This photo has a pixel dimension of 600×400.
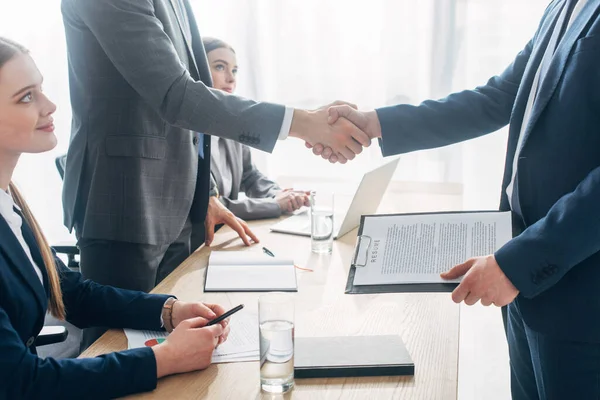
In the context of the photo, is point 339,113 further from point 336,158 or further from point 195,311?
point 195,311

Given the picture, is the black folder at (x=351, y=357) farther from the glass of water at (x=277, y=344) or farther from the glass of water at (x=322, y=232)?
the glass of water at (x=322, y=232)

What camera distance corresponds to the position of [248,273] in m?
1.63

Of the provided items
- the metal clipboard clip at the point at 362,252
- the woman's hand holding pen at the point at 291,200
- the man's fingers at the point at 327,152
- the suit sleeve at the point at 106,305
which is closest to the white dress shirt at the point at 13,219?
the suit sleeve at the point at 106,305

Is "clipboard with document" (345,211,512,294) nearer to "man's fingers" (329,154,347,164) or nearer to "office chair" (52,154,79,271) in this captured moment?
"man's fingers" (329,154,347,164)

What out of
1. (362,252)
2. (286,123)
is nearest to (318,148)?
(286,123)

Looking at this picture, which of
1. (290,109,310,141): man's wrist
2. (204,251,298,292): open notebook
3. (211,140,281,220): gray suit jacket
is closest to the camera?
(204,251,298,292): open notebook

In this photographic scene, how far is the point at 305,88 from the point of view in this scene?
3150 millimetres

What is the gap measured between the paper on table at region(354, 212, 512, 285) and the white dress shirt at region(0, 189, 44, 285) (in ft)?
2.14

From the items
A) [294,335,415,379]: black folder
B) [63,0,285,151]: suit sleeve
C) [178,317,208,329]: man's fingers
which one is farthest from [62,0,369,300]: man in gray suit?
[294,335,415,379]: black folder

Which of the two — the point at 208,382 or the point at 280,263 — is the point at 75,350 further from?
the point at 208,382

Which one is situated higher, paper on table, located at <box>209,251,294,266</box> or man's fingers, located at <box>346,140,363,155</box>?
man's fingers, located at <box>346,140,363,155</box>

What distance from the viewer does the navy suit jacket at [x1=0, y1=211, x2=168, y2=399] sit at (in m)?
1.03

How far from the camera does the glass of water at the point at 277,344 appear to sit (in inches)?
40.7

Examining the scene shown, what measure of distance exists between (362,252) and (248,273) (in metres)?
0.42
